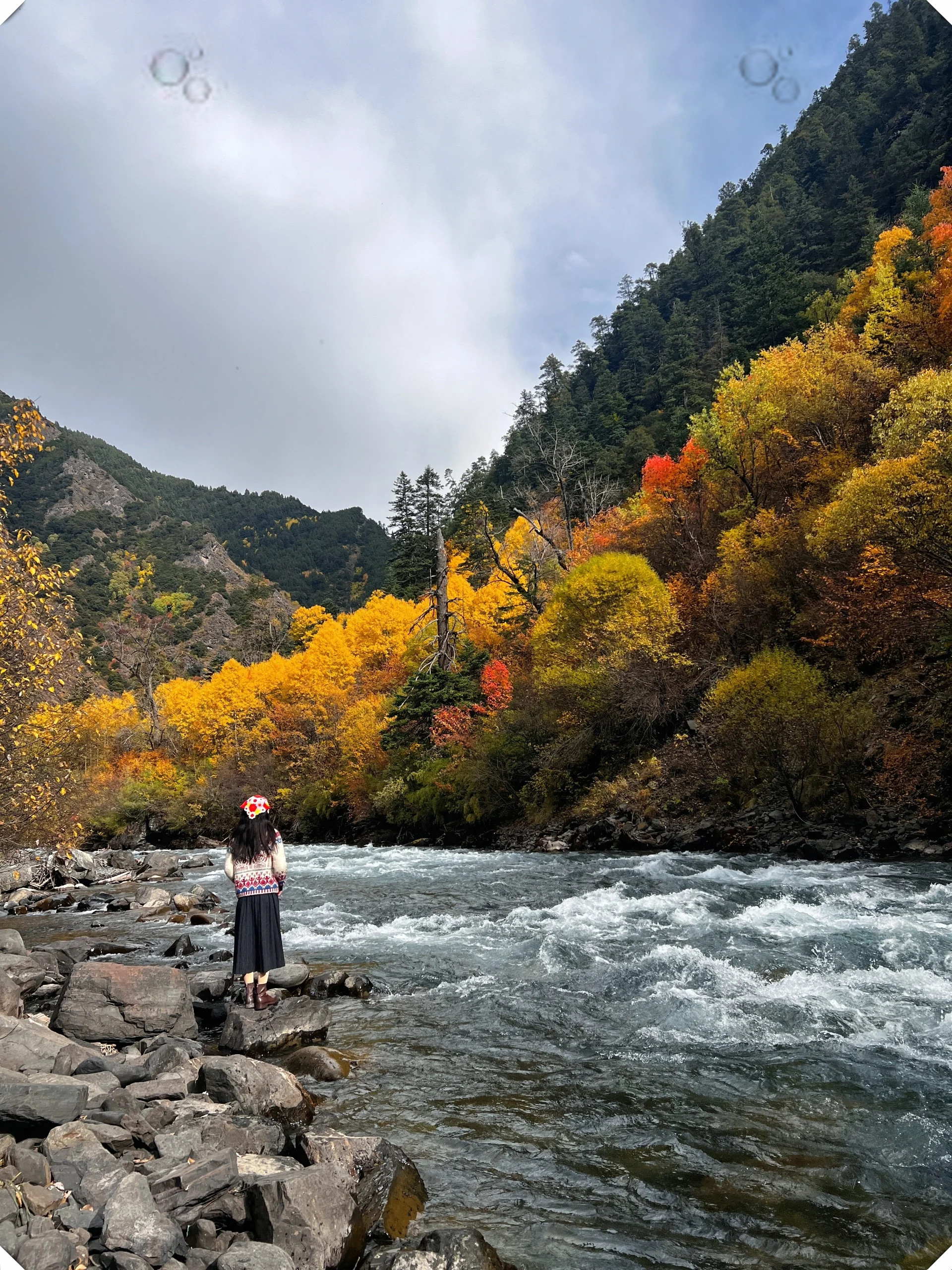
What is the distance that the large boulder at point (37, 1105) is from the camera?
16.5 ft

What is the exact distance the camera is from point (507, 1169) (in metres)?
4.98

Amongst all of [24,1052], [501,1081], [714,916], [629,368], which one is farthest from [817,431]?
[629,368]

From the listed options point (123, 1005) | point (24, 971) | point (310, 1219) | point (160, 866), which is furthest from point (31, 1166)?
point (160, 866)

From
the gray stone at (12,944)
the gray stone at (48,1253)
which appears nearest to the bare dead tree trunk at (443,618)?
the gray stone at (12,944)

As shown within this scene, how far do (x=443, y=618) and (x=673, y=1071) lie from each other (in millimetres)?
29312

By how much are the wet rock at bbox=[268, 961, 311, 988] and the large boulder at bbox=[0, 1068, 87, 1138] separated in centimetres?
390

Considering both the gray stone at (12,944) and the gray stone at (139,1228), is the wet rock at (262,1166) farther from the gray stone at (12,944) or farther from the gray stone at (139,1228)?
the gray stone at (12,944)

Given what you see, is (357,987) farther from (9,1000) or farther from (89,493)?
(89,493)

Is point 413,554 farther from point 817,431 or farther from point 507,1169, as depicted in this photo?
point 507,1169

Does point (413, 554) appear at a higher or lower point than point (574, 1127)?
higher

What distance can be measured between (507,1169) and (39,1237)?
288cm

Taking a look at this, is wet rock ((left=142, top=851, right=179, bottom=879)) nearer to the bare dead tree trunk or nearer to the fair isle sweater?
the bare dead tree trunk

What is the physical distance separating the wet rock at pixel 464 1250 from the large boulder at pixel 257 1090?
7.26 feet

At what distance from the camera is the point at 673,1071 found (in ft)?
20.8
